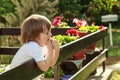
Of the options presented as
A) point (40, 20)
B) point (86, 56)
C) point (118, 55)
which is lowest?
point (118, 55)

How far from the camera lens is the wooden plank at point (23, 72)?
10.8 feet

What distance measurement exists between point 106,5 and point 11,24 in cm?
796

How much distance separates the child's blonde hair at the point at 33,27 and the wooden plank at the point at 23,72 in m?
0.30

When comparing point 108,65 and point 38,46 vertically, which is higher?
point 38,46

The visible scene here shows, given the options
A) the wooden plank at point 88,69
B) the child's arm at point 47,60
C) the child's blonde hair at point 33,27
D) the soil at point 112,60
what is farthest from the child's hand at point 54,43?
the soil at point 112,60

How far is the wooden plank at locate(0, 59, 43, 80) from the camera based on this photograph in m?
3.30

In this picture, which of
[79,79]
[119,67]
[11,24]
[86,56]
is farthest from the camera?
[11,24]

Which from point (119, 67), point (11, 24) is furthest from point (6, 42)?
point (119, 67)

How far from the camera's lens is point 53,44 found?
4.36 meters

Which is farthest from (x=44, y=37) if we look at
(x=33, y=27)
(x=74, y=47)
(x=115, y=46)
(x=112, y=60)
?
(x=115, y=46)

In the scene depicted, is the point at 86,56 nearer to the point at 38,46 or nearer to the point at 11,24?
the point at 38,46

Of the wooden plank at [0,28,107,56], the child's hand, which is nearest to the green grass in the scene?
the wooden plank at [0,28,107,56]

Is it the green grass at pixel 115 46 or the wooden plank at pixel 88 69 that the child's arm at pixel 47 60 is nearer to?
the wooden plank at pixel 88 69

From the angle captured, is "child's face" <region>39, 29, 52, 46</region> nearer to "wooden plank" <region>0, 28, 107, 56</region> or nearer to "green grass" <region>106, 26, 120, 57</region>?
"wooden plank" <region>0, 28, 107, 56</region>
